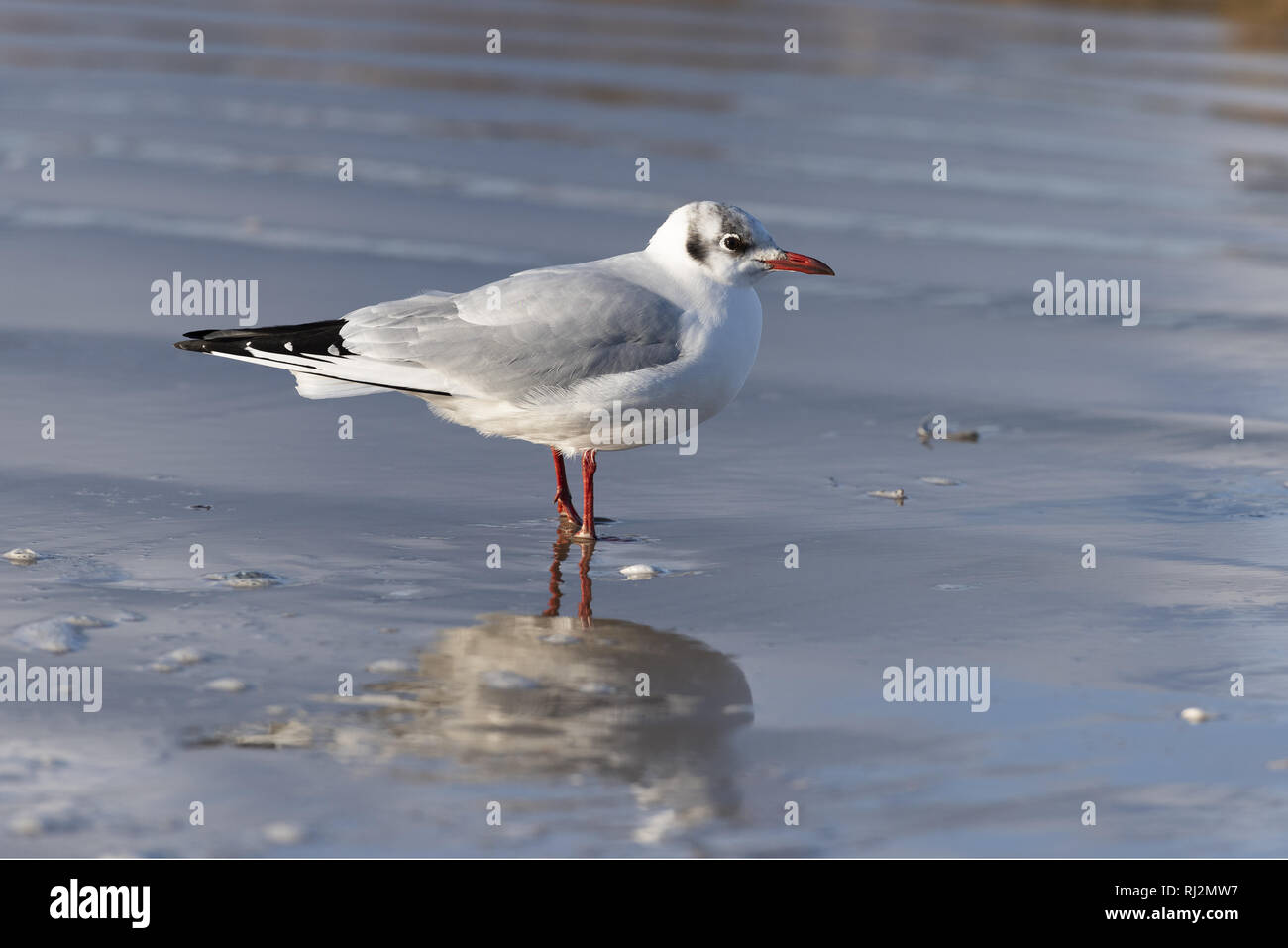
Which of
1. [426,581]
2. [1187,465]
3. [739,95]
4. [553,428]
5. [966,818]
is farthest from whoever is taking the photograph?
[739,95]

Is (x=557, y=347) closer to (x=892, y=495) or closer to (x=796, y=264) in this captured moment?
(x=796, y=264)

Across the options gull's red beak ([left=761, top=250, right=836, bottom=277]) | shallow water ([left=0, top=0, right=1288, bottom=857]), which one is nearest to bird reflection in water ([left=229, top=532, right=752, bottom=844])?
shallow water ([left=0, top=0, right=1288, bottom=857])

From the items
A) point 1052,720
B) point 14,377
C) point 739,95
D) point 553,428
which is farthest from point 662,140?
point 1052,720

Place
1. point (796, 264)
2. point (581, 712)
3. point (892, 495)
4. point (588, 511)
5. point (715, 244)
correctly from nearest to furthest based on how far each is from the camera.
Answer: point (581, 712) < point (588, 511) < point (715, 244) < point (796, 264) < point (892, 495)

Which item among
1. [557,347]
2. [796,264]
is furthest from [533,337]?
[796,264]

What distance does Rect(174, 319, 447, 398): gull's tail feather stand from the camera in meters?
5.56

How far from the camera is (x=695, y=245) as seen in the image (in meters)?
5.80

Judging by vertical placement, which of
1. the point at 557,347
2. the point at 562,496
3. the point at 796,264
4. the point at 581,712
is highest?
the point at 796,264

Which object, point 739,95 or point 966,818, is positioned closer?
point 966,818

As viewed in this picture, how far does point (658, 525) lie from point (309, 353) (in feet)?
4.21

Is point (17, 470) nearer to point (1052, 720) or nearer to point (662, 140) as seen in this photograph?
point (1052, 720)

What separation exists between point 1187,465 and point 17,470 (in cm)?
426

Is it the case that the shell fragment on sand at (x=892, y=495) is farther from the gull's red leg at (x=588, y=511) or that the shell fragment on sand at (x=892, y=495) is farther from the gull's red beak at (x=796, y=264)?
the gull's red leg at (x=588, y=511)
